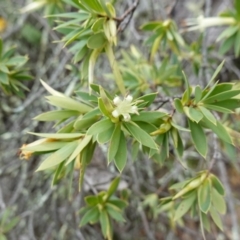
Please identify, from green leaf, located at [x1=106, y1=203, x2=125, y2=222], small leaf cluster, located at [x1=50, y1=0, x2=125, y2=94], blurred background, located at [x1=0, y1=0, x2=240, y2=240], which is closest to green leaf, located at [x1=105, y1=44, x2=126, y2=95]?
small leaf cluster, located at [x1=50, y1=0, x2=125, y2=94]

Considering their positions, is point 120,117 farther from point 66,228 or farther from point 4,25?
point 4,25

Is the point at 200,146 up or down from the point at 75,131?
down

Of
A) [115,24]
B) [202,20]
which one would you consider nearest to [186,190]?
[115,24]

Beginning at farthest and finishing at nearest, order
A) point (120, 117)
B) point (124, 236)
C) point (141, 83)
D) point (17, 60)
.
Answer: point (124, 236) → point (141, 83) → point (17, 60) → point (120, 117)

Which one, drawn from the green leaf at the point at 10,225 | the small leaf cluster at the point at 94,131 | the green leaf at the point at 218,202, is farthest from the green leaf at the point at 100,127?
the green leaf at the point at 10,225

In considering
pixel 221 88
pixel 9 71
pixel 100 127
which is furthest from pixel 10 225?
pixel 221 88

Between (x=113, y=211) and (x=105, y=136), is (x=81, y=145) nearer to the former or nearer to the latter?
(x=105, y=136)

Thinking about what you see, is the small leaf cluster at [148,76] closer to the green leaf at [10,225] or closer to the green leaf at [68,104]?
the green leaf at [68,104]
